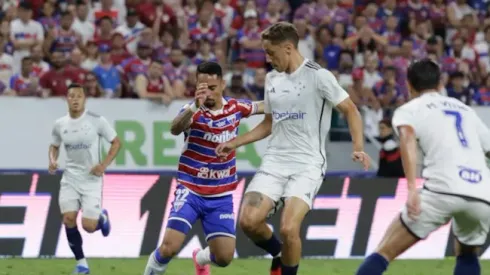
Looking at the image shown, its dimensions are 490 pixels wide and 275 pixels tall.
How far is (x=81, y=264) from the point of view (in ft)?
45.5

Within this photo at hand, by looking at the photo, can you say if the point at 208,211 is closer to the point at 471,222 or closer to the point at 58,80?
the point at 471,222

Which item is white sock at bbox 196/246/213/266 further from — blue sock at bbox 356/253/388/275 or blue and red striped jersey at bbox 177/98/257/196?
blue sock at bbox 356/253/388/275

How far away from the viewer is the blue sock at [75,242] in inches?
547

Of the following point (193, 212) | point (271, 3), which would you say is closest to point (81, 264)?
point (193, 212)

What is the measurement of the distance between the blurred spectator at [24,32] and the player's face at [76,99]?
5252 millimetres

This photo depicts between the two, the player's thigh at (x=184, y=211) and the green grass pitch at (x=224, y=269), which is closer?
the player's thigh at (x=184, y=211)

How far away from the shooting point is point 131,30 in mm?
20688

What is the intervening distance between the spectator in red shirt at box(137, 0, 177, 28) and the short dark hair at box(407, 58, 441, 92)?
1263cm

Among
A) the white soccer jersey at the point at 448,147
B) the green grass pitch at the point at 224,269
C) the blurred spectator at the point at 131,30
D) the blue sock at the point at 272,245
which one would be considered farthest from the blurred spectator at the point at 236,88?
the white soccer jersey at the point at 448,147

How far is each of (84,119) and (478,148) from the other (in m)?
6.94

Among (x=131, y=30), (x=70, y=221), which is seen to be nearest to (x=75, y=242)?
(x=70, y=221)

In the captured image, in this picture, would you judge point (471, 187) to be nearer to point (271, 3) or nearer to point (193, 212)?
point (193, 212)

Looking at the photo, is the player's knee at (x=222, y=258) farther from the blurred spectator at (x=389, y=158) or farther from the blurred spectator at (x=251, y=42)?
the blurred spectator at (x=251, y=42)

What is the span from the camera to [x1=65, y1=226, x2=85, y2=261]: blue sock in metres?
13.9
